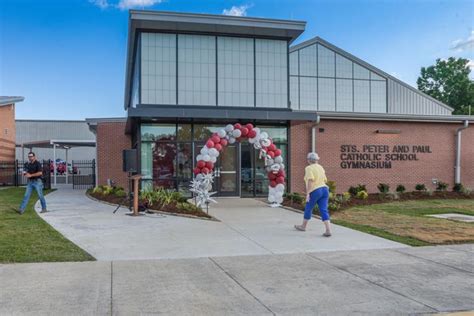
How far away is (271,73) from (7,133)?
1994 cm

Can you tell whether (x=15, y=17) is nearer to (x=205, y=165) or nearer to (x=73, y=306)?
(x=205, y=165)

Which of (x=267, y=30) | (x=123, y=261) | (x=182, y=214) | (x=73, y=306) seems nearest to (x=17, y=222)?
(x=182, y=214)

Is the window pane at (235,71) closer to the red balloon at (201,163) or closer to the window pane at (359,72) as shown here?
the red balloon at (201,163)

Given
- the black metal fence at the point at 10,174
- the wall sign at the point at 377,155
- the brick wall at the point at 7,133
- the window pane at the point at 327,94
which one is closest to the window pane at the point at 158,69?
the wall sign at the point at 377,155

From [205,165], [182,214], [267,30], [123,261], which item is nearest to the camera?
[123,261]

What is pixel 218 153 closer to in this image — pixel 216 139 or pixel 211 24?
pixel 216 139

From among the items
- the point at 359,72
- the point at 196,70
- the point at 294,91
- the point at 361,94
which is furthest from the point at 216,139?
the point at 359,72

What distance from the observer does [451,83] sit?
59.0 m

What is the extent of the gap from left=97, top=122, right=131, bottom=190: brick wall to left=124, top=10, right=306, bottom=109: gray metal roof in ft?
13.1

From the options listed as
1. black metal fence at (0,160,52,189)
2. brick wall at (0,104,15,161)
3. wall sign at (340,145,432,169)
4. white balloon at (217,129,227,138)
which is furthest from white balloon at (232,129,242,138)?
brick wall at (0,104,15,161)

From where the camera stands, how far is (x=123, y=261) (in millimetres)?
6762

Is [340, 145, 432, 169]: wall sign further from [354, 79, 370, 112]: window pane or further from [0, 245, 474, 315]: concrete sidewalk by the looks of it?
[354, 79, 370, 112]: window pane

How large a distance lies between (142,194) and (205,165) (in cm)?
233

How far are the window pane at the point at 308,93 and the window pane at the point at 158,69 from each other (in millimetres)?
19045
